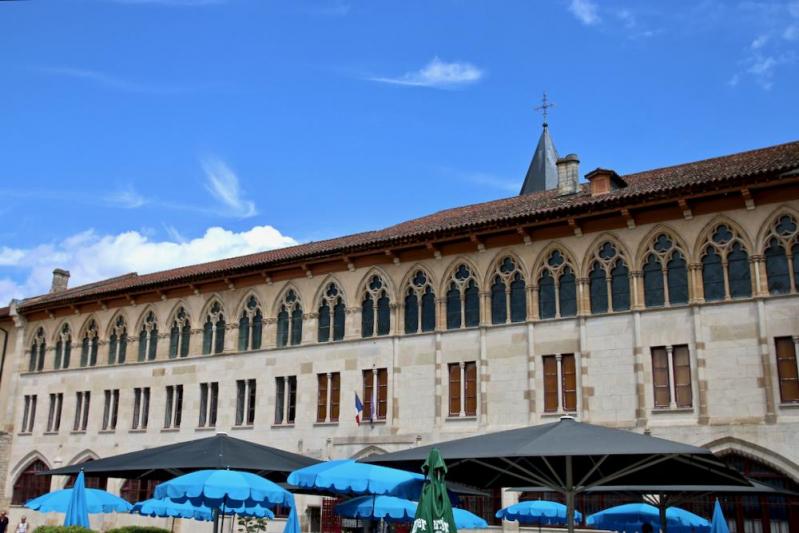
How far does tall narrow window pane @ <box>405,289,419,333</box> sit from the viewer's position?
27.8m

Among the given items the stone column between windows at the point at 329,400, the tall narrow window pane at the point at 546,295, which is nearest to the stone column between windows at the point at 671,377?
the tall narrow window pane at the point at 546,295

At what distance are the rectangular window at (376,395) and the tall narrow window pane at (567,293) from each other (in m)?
6.37

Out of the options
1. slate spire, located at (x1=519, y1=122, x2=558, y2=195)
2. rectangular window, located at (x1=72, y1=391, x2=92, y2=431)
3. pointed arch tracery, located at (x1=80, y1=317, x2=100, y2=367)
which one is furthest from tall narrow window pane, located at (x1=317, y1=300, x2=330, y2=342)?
slate spire, located at (x1=519, y1=122, x2=558, y2=195)

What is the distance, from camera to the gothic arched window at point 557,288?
2494cm

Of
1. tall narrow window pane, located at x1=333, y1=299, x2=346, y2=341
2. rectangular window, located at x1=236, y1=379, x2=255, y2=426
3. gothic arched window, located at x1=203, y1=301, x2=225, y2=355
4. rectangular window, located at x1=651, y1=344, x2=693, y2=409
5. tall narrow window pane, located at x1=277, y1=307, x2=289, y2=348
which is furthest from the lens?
gothic arched window, located at x1=203, y1=301, x2=225, y2=355

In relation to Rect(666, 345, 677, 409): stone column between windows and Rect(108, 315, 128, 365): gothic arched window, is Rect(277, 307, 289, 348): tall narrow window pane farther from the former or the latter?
Rect(666, 345, 677, 409): stone column between windows

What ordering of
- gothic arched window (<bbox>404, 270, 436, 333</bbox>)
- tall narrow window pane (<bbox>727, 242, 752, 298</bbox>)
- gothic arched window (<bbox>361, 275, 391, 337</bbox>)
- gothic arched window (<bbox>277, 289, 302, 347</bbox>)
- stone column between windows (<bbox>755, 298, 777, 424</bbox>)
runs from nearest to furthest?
stone column between windows (<bbox>755, 298, 777, 424</bbox>) < tall narrow window pane (<bbox>727, 242, 752, 298</bbox>) < gothic arched window (<bbox>404, 270, 436, 333</bbox>) < gothic arched window (<bbox>361, 275, 391, 337</bbox>) < gothic arched window (<bbox>277, 289, 302, 347</bbox>)

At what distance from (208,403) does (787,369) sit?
66.2 ft

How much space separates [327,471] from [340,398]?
14.7m

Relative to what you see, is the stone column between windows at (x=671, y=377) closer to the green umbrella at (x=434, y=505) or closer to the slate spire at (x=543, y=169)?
the green umbrella at (x=434, y=505)

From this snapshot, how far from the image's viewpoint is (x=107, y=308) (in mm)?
36406

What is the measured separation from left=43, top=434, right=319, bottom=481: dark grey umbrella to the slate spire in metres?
29.5

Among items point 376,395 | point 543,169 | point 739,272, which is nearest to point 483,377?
point 376,395

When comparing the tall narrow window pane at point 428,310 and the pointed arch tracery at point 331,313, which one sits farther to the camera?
the pointed arch tracery at point 331,313
